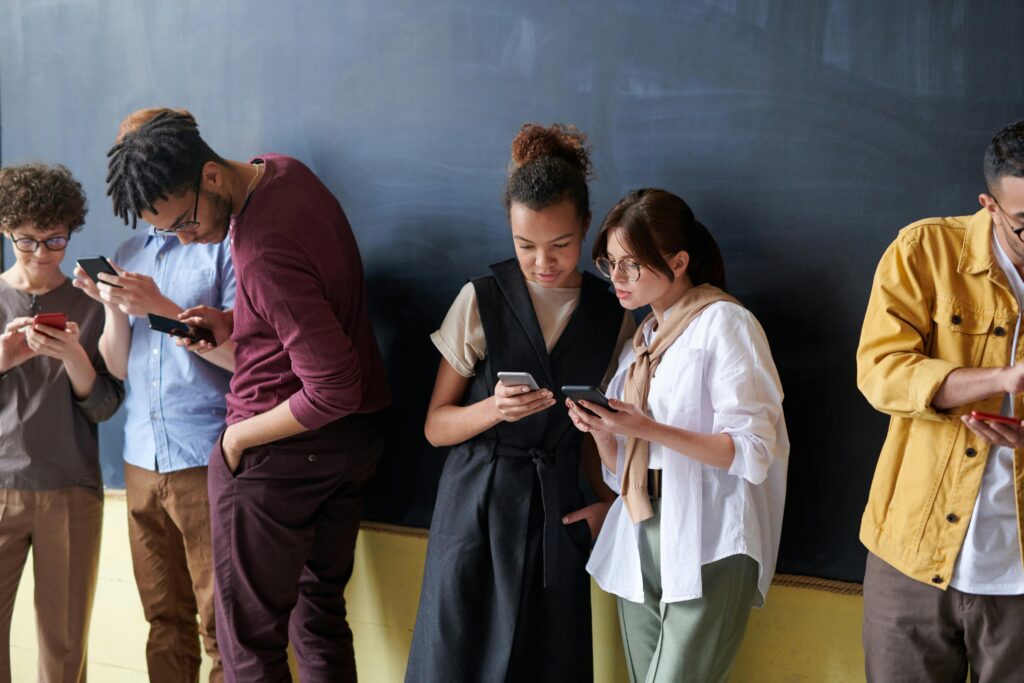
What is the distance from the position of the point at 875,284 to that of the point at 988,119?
1.77 ft

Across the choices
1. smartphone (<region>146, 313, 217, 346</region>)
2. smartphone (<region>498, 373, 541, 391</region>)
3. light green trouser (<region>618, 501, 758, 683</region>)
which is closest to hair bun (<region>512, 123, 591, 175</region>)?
smartphone (<region>498, 373, 541, 391</region>)

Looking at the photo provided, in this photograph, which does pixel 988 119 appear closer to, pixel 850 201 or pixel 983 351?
pixel 850 201

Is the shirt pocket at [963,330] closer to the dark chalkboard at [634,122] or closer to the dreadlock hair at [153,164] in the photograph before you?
the dark chalkboard at [634,122]

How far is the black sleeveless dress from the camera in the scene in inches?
101

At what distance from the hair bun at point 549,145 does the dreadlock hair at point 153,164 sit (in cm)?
78

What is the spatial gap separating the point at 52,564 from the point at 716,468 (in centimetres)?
204

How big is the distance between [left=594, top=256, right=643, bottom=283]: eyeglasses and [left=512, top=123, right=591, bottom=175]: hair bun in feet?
0.94

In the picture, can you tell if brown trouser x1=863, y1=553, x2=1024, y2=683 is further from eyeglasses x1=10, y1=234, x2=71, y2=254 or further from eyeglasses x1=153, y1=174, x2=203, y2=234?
eyeglasses x1=10, y1=234, x2=71, y2=254

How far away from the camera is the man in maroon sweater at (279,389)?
253cm

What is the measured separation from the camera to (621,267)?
2.37 meters

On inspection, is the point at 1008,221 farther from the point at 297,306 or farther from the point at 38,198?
the point at 38,198

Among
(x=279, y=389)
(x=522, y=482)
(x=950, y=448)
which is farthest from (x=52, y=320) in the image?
(x=950, y=448)

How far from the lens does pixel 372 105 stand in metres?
3.13

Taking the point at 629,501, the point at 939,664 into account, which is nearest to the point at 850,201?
the point at 629,501
